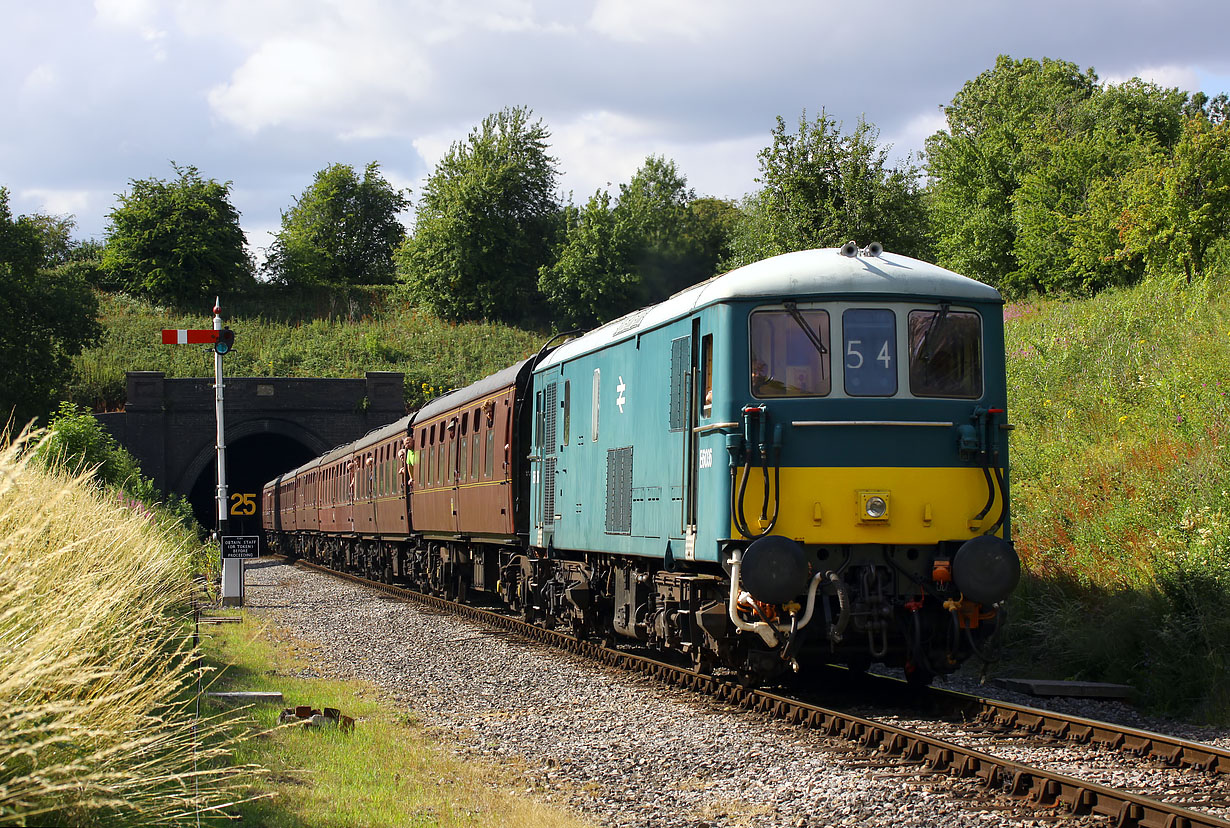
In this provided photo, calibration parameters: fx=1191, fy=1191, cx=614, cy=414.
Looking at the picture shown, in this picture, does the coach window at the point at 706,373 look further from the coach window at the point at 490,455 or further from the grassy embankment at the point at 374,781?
the coach window at the point at 490,455

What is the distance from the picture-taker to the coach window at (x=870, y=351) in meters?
9.22

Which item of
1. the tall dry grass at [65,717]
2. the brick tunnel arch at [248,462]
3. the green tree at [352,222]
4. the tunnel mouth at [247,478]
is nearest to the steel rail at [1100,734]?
the tall dry grass at [65,717]

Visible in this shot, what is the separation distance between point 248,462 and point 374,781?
5838cm

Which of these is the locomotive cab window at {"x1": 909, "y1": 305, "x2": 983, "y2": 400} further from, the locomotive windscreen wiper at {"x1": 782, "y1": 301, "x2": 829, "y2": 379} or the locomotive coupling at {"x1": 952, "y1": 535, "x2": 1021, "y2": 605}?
the locomotive coupling at {"x1": 952, "y1": 535, "x2": 1021, "y2": 605}

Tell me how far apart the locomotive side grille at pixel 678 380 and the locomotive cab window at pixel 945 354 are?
72.7 inches

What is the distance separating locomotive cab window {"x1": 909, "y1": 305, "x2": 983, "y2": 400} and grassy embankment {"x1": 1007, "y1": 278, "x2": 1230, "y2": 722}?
8.72 feet

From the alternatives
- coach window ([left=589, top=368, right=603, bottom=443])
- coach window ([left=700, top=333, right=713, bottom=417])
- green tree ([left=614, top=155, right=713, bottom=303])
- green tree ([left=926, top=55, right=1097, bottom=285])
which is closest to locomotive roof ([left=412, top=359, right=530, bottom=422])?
coach window ([left=589, top=368, right=603, bottom=443])

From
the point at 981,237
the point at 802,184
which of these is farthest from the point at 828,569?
the point at 981,237

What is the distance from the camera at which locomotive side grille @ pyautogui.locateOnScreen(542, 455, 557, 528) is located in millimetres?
14164

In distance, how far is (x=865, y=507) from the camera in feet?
29.3

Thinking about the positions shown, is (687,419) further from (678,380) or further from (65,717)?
(65,717)

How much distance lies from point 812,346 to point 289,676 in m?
6.71

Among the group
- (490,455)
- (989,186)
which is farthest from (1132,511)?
(989,186)

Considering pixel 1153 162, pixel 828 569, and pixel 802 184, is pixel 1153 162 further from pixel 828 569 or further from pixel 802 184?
pixel 828 569
